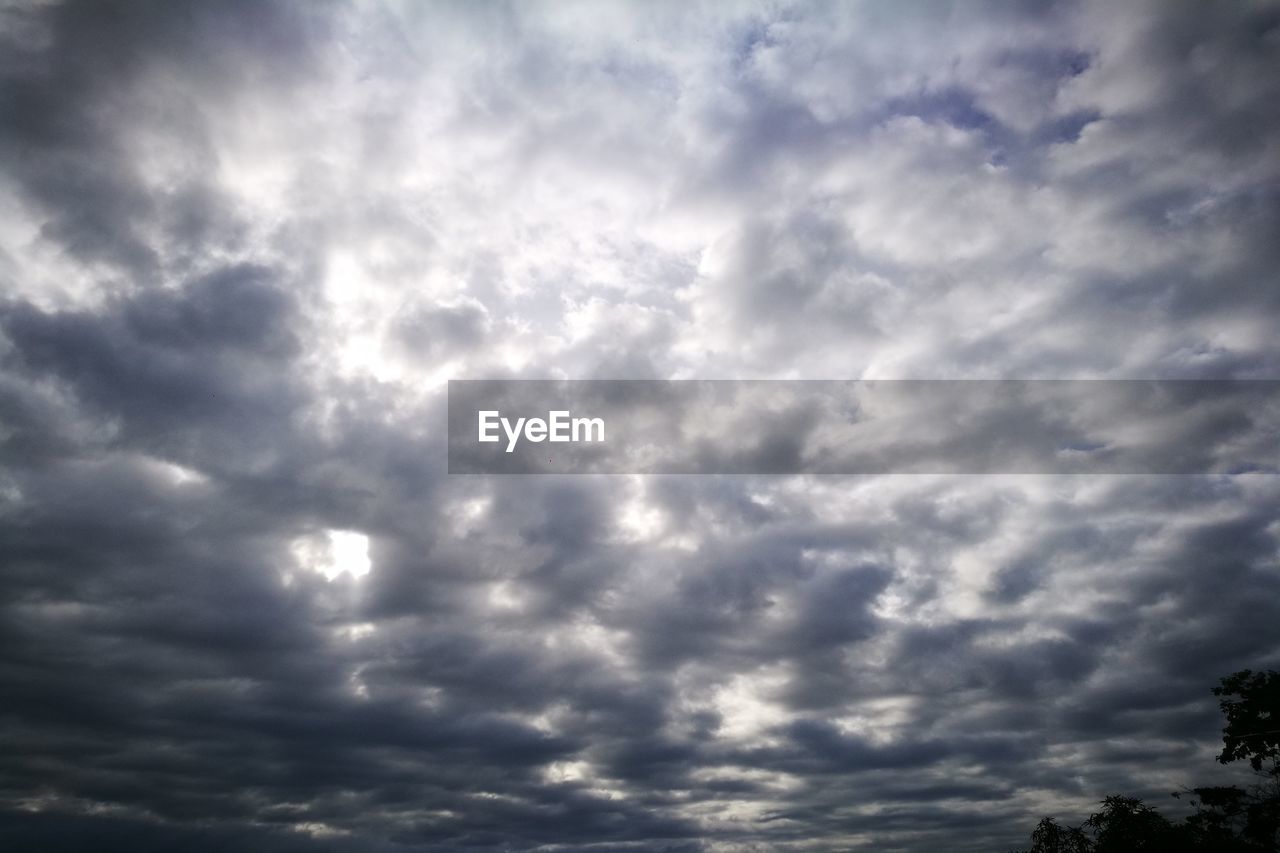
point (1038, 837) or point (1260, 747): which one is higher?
point (1260, 747)

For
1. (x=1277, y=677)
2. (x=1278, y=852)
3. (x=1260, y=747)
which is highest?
(x=1277, y=677)

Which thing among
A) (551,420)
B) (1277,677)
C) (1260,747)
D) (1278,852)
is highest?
(551,420)

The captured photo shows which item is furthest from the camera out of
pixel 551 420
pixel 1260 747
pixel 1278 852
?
pixel 1260 747

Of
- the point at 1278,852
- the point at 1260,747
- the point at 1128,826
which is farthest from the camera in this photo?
the point at 1260,747

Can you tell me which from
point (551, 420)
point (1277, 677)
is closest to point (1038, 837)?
point (1277, 677)

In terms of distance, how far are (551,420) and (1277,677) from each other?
57.4 m

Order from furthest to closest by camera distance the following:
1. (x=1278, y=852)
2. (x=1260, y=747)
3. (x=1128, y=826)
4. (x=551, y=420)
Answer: (x=1260, y=747), (x=1128, y=826), (x=1278, y=852), (x=551, y=420)

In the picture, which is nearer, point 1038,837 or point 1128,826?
point 1128,826

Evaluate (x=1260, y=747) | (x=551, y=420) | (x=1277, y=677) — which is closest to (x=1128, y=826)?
(x=1260, y=747)

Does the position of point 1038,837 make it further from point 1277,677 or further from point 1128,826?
point 1277,677

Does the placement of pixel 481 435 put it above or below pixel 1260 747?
above

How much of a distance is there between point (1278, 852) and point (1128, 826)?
810 centimetres

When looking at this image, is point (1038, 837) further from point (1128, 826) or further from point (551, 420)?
point (551, 420)

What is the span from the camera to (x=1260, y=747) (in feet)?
193
